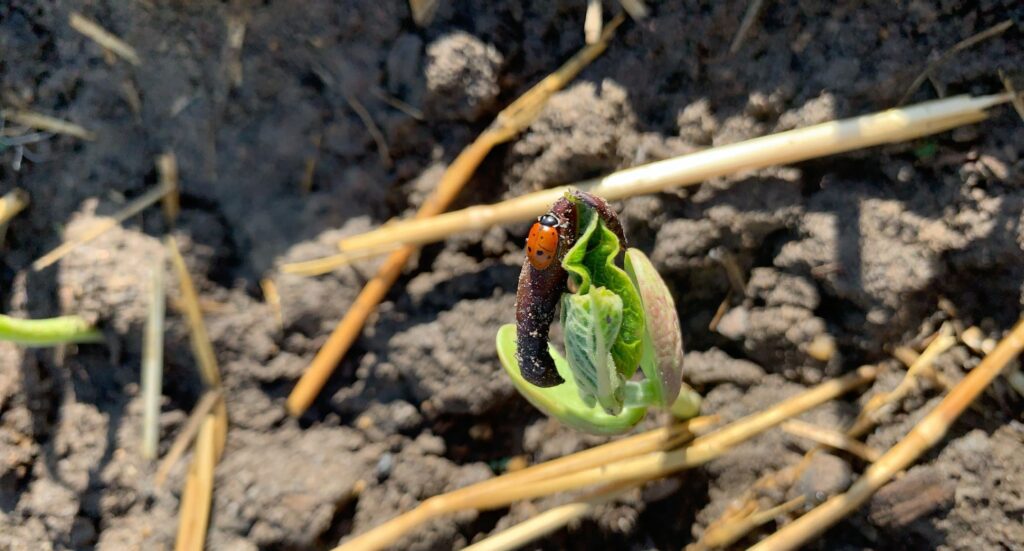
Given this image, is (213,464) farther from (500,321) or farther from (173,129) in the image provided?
(173,129)

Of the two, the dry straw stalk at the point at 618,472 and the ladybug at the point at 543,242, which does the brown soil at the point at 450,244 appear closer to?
the dry straw stalk at the point at 618,472

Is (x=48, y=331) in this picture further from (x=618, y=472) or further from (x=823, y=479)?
(x=823, y=479)

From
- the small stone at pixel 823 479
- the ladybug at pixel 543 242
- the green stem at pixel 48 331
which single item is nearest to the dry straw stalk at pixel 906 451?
the small stone at pixel 823 479

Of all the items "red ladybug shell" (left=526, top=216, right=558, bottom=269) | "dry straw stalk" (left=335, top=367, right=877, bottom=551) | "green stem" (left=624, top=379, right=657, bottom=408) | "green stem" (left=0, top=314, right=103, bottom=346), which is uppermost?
"red ladybug shell" (left=526, top=216, right=558, bottom=269)

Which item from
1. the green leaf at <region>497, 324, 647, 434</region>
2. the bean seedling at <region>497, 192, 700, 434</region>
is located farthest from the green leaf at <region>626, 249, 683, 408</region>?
the green leaf at <region>497, 324, 647, 434</region>

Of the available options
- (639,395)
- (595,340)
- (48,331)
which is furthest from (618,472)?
(48,331)

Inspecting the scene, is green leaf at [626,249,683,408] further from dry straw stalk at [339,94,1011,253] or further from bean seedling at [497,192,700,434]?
dry straw stalk at [339,94,1011,253]
